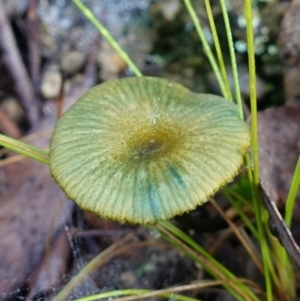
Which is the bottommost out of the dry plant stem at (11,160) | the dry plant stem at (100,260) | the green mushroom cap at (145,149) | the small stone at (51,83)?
the dry plant stem at (100,260)

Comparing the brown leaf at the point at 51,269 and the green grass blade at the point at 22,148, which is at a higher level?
the green grass blade at the point at 22,148

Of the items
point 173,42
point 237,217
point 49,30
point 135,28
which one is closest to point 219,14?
point 173,42

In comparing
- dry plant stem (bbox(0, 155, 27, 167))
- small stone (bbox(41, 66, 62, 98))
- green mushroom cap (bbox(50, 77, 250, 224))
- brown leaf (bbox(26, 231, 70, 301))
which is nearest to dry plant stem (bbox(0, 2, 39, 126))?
small stone (bbox(41, 66, 62, 98))

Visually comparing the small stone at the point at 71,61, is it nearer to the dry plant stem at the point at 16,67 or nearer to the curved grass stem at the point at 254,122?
the dry plant stem at the point at 16,67

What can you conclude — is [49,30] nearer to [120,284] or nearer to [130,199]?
[120,284]

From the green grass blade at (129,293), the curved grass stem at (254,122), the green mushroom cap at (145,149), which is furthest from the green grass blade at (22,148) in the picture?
the curved grass stem at (254,122)

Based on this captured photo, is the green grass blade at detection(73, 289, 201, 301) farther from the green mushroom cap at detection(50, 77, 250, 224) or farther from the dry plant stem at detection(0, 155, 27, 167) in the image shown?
the dry plant stem at detection(0, 155, 27, 167)
